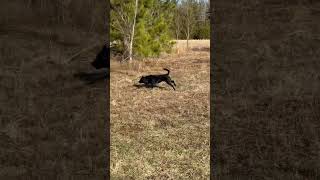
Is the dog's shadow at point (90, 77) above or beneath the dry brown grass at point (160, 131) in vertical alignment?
above

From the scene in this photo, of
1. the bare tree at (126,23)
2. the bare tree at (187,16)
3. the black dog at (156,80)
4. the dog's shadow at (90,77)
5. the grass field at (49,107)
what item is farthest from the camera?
the bare tree at (187,16)

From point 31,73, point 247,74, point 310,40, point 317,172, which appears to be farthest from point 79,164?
point 317,172

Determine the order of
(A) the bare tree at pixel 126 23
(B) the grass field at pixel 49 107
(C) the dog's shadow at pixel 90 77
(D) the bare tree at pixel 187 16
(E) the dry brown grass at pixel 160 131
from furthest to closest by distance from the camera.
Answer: (D) the bare tree at pixel 187 16, (A) the bare tree at pixel 126 23, (E) the dry brown grass at pixel 160 131, (C) the dog's shadow at pixel 90 77, (B) the grass field at pixel 49 107

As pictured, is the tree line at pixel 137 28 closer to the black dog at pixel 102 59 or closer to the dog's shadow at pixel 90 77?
the black dog at pixel 102 59

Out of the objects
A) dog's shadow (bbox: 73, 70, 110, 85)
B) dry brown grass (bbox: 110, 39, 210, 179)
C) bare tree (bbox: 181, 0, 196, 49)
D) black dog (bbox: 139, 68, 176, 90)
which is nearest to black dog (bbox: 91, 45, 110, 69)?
dog's shadow (bbox: 73, 70, 110, 85)

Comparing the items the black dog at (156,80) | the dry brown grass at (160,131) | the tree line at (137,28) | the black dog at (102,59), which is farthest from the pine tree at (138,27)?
the black dog at (102,59)

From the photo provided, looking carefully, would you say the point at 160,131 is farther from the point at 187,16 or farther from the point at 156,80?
the point at 187,16

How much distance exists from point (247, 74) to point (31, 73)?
733 millimetres

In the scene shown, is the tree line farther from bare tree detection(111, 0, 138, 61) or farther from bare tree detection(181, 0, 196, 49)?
bare tree detection(181, 0, 196, 49)

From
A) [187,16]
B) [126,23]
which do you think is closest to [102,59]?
[126,23]

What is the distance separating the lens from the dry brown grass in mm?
3883

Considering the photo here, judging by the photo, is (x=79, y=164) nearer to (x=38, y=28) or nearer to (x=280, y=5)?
(x=38, y=28)

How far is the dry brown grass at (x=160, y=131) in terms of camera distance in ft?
12.7

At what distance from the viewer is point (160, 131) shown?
5422 millimetres
